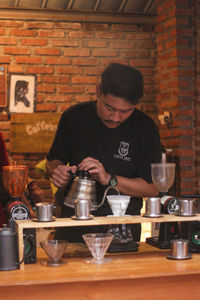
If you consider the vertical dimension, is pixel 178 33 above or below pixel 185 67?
above

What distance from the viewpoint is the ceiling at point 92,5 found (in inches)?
214

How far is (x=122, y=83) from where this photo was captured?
2.64m

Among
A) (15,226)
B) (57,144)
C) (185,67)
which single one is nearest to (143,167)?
(57,144)

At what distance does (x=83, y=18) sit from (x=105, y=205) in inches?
130

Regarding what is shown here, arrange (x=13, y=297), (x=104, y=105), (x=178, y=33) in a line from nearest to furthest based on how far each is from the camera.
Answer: (x=13, y=297) < (x=104, y=105) < (x=178, y=33)

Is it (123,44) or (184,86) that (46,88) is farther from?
(184,86)

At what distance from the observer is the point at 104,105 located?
2.70 metres

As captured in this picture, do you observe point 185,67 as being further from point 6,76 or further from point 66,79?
point 6,76

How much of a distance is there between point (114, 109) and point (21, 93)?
121 inches

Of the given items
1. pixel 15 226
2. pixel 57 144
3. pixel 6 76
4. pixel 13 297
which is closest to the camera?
pixel 13 297

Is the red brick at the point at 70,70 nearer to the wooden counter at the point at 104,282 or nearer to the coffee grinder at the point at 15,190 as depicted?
the coffee grinder at the point at 15,190

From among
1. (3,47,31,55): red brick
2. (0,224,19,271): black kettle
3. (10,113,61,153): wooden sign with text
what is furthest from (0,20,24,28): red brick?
(0,224,19,271): black kettle

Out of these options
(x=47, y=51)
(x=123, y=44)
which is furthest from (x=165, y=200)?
(x=123, y=44)

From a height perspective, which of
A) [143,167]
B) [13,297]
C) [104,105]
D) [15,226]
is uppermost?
[104,105]
